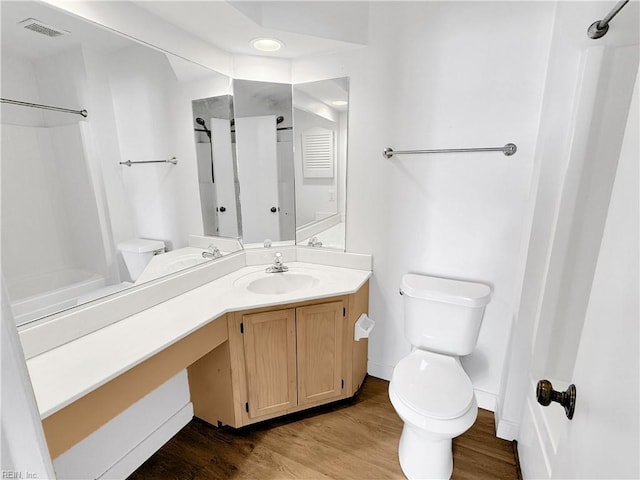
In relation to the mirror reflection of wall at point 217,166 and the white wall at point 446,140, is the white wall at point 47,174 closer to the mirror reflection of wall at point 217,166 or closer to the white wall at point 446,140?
the mirror reflection of wall at point 217,166

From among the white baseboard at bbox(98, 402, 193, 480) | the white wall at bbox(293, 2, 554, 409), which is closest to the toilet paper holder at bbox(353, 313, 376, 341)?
the white wall at bbox(293, 2, 554, 409)

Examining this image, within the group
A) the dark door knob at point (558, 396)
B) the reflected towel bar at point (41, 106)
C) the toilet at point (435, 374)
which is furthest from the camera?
the toilet at point (435, 374)

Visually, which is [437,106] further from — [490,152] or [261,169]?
[261,169]

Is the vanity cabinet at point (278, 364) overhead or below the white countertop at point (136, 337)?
below

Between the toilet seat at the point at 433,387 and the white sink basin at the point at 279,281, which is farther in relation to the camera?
the white sink basin at the point at 279,281

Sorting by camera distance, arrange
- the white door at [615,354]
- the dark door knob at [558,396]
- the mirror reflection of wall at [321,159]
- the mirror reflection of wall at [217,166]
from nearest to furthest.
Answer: the white door at [615,354] → the dark door knob at [558,396] → the mirror reflection of wall at [217,166] → the mirror reflection of wall at [321,159]

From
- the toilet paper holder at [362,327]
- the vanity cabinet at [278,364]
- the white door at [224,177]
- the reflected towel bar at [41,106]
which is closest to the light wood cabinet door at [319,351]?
the vanity cabinet at [278,364]

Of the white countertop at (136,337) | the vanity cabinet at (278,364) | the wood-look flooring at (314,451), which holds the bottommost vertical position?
the wood-look flooring at (314,451)

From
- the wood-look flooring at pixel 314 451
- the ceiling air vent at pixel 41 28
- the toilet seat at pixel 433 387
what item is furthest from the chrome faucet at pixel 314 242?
the ceiling air vent at pixel 41 28

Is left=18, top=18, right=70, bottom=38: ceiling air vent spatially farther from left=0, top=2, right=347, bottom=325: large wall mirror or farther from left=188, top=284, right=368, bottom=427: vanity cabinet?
left=188, top=284, right=368, bottom=427: vanity cabinet

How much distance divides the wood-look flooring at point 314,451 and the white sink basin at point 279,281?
0.76m

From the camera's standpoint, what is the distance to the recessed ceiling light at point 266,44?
1667 mm

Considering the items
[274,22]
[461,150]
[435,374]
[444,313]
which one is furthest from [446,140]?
[435,374]

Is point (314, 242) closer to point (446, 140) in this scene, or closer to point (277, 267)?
point (277, 267)
